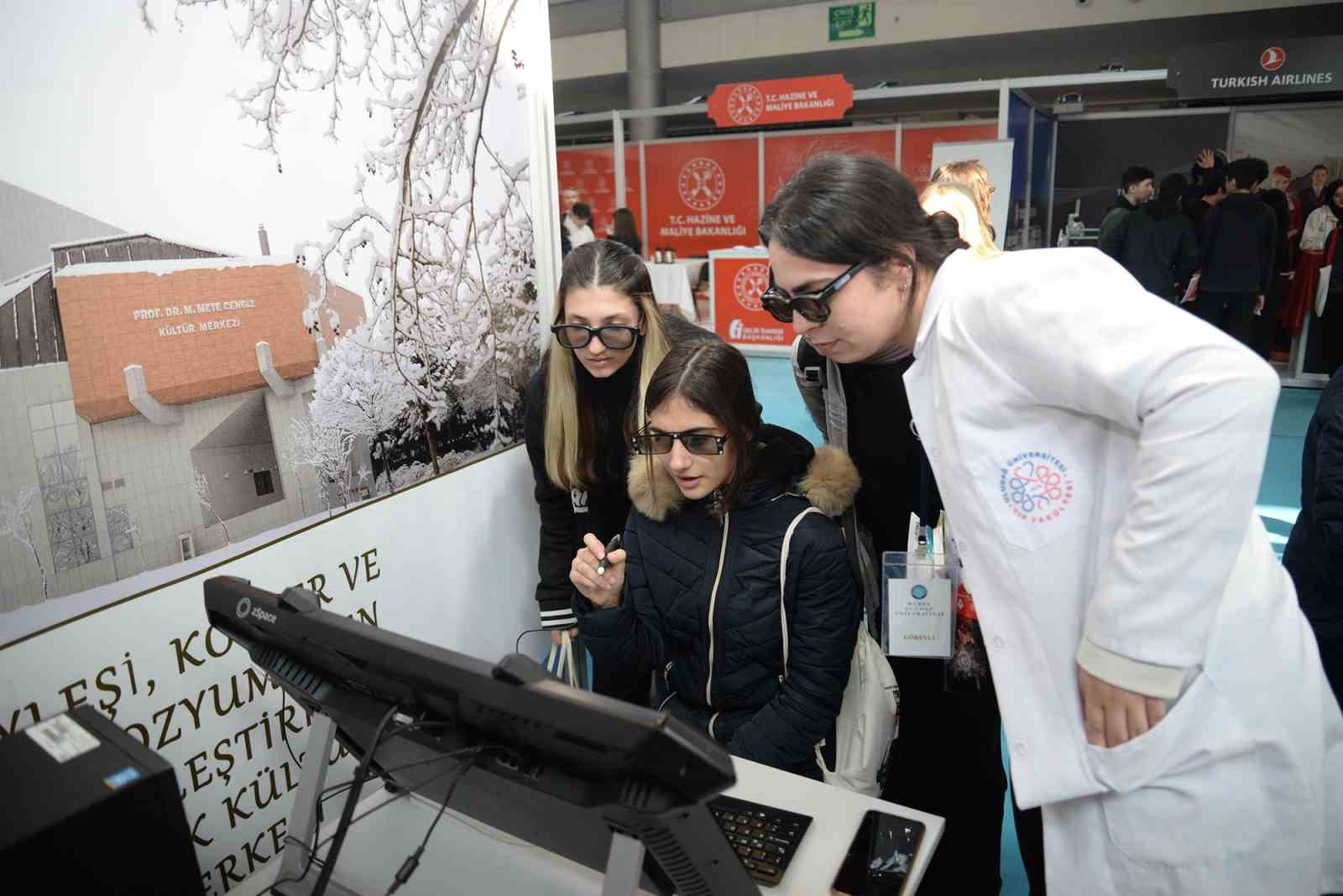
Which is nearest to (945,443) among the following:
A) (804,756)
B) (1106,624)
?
(1106,624)

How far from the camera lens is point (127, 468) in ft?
4.65

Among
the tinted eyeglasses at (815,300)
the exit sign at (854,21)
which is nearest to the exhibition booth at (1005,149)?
the exit sign at (854,21)

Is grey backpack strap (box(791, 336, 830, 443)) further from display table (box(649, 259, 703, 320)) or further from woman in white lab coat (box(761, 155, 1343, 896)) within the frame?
display table (box(649, 259, 703, 320))

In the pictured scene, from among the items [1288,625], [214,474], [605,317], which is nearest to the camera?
[1288,625]

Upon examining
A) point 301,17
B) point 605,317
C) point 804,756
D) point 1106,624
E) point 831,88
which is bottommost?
point 804,756

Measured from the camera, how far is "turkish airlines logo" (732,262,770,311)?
27.2 ft

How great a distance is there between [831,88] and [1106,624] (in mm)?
8248

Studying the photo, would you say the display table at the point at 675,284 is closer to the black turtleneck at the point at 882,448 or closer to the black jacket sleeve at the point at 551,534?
the black jacket sleeve at the point at 551,534

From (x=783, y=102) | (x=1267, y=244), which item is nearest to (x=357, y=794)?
(x=1267, y=244)

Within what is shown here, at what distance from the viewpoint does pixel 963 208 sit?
8.72ft

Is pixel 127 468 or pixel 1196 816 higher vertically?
pixel 127 468

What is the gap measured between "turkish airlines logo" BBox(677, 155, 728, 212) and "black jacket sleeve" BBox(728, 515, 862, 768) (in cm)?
944

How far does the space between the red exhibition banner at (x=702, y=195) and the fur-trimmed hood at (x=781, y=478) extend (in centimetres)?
878

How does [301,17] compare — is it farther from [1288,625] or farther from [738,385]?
[1288,625]
